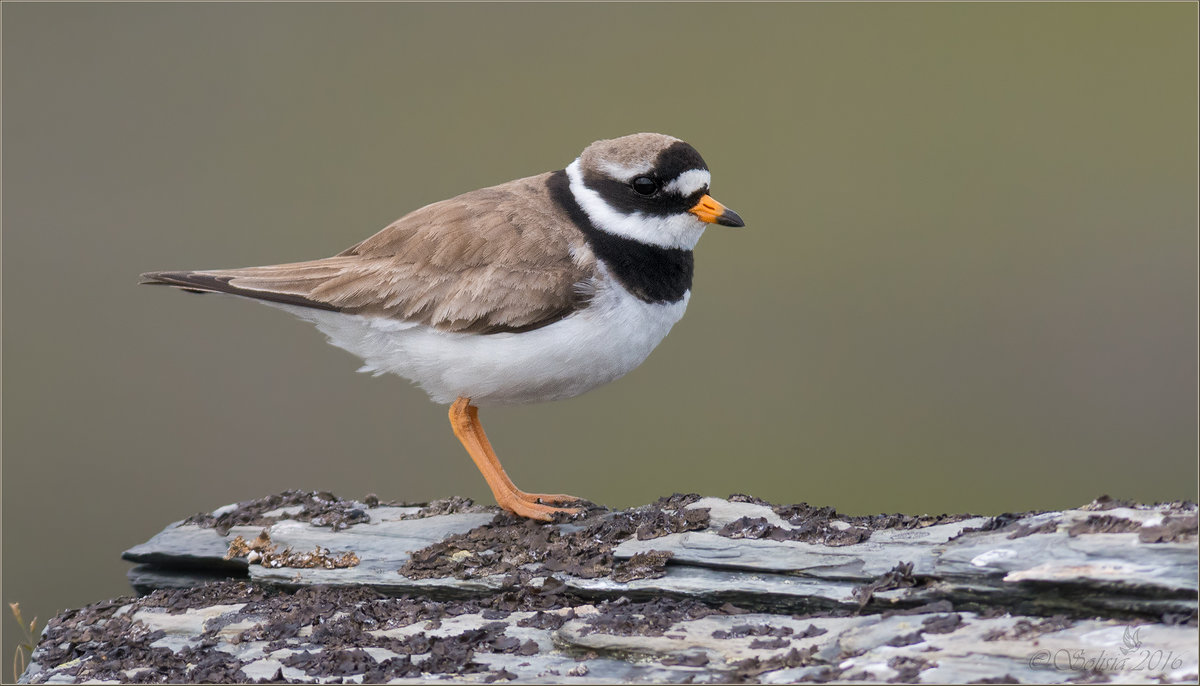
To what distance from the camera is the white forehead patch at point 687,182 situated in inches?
223

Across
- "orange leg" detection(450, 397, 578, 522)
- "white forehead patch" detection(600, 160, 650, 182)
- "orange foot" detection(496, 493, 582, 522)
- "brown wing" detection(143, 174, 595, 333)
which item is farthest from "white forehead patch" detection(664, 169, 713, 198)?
"orange foot" detection(496, 493, 582, 522)

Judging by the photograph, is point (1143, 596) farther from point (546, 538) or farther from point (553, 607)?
point (546, 538)

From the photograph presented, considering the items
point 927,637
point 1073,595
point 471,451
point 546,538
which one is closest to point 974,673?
point 927,637

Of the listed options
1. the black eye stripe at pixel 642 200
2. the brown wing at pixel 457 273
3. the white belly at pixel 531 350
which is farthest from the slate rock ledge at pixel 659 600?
the black eye stripe at pixel 642 200

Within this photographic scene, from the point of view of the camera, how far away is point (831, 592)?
4.29 meters

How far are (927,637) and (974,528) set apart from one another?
2.97 ft

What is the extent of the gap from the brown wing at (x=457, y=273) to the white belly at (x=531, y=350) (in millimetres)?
81

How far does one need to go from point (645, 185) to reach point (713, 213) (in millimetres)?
398

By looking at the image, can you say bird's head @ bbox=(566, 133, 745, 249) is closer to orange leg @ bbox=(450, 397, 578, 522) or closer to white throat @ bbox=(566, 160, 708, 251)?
white throat @ bbox=(566, 160, 708, 251)

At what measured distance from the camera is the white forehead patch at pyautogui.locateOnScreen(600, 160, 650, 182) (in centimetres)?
565

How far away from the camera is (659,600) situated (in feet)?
15.0

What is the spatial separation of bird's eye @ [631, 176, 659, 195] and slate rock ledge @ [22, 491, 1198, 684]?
165 cm

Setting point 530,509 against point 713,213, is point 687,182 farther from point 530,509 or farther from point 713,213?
point 530,509

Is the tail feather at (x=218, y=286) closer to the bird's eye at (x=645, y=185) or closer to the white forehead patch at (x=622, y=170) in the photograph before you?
the white forehead patch at (x=622, y=170)
